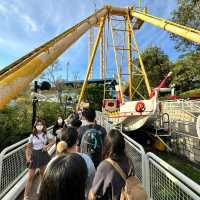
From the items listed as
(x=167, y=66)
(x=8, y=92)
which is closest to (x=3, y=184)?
(x=8, y=92)

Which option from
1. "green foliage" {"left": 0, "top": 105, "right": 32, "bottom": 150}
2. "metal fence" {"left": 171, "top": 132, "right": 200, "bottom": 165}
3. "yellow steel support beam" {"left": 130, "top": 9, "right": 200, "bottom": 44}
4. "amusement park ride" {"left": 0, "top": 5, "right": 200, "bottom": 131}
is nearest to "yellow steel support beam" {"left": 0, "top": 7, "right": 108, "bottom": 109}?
"amusement park ride" {"left": 0, "top": 5, "right": 200, "bottom": 131}

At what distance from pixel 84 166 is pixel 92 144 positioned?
6.89ft

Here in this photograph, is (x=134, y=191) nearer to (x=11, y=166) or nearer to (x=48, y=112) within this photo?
(x=11, y=166)

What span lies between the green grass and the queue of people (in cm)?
679

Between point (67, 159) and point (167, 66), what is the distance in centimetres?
4105

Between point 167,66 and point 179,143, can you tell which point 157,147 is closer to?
point 179,143

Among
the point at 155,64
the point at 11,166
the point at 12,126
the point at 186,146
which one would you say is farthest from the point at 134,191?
the point at 155,64

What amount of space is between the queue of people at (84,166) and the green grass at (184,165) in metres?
6.79

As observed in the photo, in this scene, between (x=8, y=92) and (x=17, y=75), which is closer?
(x=8, y=92)

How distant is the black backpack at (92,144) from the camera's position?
3.83 meters

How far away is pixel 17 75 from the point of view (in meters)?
4.90

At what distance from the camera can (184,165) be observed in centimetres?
1172

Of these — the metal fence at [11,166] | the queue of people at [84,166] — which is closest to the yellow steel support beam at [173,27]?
the metal fence at [11,166]

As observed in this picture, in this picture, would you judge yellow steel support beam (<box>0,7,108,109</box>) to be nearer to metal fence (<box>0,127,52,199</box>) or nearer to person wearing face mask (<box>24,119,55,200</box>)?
person wearing face mask (<box>24,119,55,200</box>)
